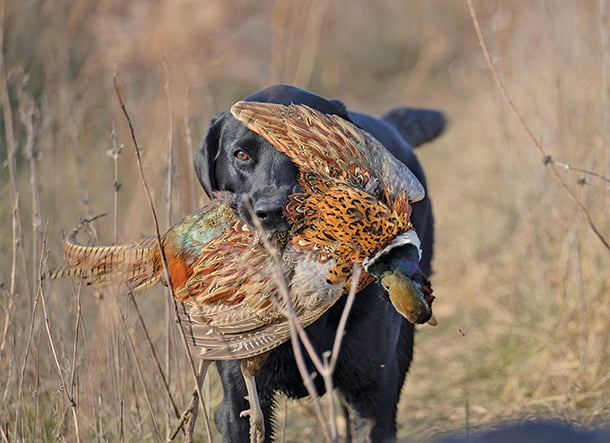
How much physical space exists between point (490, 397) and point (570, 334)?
0.61 metres

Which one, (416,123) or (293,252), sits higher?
(416,123)

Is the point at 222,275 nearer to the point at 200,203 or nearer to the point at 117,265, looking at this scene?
the point at 117,265

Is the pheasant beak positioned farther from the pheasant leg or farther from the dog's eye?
the dog's eye

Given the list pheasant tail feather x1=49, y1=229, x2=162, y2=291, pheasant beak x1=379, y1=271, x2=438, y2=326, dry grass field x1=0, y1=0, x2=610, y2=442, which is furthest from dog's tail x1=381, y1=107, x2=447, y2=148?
pheasant beak x1=379, y1=271, x2=438, y2=326

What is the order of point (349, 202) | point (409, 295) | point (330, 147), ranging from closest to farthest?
point (409, 295) → point (349, 202) → point (330, 147)

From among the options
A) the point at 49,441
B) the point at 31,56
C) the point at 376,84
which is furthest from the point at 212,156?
the point at 376,84

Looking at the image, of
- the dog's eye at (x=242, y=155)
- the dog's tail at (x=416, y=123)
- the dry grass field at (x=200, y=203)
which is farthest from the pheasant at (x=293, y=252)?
the dog's tail at (x=416, y=123)

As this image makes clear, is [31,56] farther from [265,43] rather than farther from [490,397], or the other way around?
[490,397]

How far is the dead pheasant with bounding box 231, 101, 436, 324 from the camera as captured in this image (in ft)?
7.18

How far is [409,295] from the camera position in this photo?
2.11m

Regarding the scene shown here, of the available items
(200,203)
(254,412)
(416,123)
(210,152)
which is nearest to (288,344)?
(254,412)

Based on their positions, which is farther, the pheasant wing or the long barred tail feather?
the long barred tail feather

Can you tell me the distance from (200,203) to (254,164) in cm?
85

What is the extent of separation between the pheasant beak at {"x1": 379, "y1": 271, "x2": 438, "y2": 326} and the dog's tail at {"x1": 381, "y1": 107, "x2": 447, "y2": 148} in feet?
7.58
